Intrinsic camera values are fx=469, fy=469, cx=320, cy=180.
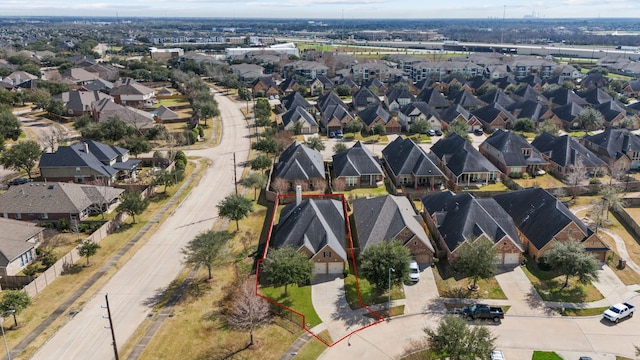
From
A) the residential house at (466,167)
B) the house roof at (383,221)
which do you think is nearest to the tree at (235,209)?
the house roof at (383,221)

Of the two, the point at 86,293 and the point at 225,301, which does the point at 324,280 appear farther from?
the point at 86,293

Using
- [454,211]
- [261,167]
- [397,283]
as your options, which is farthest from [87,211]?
[454,211]

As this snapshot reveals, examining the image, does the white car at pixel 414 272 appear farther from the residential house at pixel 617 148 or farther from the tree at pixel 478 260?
the residential house at pixel 617 148

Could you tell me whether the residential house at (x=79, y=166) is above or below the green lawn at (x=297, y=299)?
above

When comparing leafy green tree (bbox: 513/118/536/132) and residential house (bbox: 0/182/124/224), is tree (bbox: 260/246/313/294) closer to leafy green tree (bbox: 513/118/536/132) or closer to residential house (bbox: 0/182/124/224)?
residential house (bbox: 0/182/124/224)

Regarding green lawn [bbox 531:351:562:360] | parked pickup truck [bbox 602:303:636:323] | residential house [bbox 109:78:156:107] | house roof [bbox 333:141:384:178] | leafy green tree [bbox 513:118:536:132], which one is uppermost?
residential house [bbox 109:78:156:107]

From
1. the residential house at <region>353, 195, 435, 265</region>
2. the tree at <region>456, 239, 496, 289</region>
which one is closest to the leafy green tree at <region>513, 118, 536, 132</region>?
the residential house at <region>353, 195, 435, 265</region>
